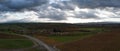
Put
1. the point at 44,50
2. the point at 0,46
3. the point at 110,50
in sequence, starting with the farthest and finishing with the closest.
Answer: the point at 0,46 → the point at 44,50 → the point at 110,50

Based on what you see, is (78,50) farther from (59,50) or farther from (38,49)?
(38,49)

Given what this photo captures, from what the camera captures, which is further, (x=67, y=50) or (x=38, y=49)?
(x=38, y=49)

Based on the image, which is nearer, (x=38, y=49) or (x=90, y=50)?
(x=90, y=50)

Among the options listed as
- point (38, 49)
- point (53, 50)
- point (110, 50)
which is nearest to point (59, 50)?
point (53, 50)

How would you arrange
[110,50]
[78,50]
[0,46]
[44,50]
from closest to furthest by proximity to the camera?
[110,50] → [78,50] → [44,50] → [0,46]

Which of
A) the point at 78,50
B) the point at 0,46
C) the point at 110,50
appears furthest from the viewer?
the point at 0,46

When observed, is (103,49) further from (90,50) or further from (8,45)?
(8,45)

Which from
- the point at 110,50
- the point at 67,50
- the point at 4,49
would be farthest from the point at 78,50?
the point at 4,49
